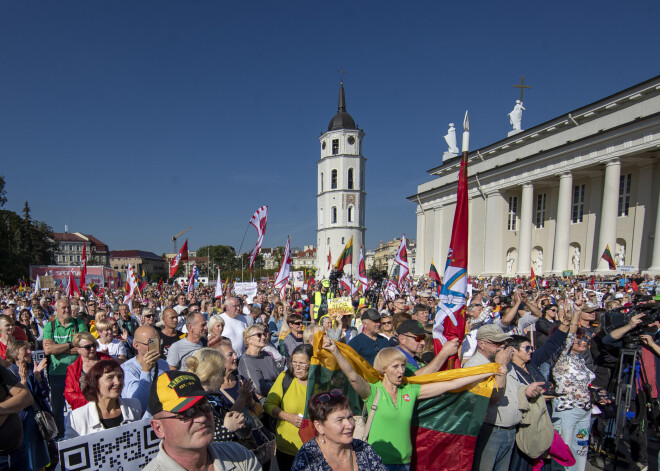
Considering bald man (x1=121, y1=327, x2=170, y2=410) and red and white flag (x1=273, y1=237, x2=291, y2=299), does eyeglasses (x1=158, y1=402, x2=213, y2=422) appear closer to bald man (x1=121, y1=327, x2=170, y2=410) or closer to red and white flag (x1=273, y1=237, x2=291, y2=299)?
bald man (x1=121, y1=327, x2=170, y2=410)

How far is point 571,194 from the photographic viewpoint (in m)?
31.7

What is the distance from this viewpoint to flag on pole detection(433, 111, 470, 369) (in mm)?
4109

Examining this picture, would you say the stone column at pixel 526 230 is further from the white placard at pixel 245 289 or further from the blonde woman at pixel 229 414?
the blonde woman at pixel 229 414

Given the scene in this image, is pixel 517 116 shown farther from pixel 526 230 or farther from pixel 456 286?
pixel 456 286

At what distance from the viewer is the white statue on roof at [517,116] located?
42219 mm

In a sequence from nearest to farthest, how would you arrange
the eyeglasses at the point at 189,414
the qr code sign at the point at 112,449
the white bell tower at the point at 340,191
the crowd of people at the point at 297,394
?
1. the eyeglasses at the point at 189,414
2. the qr code sign at the point at 112,449
3. the crowd of people at the point at 297,394
4. the white bell tower at the point at 340,191

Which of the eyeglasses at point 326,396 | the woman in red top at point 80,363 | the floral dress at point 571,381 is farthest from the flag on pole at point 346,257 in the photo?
the eyeglasses at point 326,396

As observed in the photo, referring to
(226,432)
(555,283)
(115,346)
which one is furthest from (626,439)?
(555,283)

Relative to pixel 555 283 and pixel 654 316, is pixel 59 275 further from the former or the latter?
pixel 654 316

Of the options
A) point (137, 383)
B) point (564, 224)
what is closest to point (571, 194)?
point (564, 224)

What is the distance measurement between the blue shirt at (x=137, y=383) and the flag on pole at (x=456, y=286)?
2.85 meters

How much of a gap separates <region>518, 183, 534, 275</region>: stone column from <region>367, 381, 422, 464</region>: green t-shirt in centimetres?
3434

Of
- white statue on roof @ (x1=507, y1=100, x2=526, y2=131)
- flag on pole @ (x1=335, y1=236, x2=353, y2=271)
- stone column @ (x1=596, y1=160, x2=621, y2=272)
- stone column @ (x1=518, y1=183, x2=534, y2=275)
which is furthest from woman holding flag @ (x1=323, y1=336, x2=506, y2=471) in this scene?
white statue on roof @ (x1=507, y1=100, x2=526, y2=131)

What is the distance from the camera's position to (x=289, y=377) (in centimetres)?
398
